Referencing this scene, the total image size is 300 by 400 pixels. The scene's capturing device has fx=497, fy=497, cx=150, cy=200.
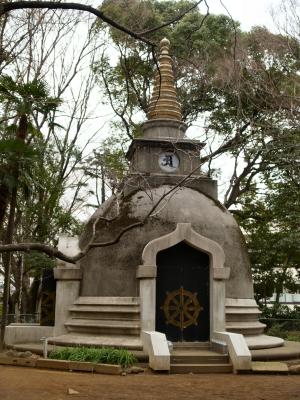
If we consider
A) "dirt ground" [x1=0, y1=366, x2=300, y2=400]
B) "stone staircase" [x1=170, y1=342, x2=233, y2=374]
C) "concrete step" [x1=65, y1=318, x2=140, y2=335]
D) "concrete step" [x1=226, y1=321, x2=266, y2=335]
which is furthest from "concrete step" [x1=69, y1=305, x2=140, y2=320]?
"concrete step" [x1=226, y1=321, x2=266, y2=335]

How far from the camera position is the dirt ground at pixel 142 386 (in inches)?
348

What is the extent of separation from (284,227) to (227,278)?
46.4 ft

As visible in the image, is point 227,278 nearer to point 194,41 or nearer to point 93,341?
point 93,341

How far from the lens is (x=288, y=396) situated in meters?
9.05

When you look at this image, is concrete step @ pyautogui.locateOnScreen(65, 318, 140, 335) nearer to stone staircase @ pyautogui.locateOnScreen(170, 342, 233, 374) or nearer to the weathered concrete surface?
the weathered concrete surface

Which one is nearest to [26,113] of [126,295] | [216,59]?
[126,295]

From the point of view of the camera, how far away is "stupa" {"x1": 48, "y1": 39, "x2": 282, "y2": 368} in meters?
13.5

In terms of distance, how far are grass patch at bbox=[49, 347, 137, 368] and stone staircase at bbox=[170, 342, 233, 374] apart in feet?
3.53

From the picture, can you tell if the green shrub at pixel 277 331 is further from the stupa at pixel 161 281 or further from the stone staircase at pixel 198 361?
the stone staircase at pixel 198 361

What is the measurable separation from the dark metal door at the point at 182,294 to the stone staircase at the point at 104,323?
78cm

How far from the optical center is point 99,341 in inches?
518

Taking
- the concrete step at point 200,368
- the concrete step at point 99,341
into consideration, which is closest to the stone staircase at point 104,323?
the concrete step at point 99,341

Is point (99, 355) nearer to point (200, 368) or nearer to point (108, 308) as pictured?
point (108, 308)

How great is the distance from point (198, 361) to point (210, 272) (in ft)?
8.89
